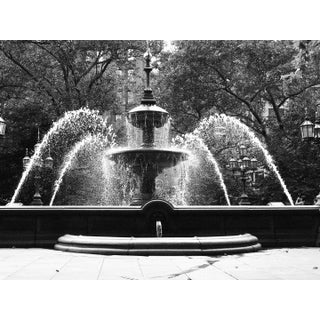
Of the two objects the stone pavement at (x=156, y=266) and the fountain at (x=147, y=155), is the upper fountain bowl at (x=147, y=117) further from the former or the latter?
the stone pavement at (x=156, y=266)

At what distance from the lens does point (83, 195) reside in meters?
26.7

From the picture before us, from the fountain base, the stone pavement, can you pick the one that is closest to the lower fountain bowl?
the fountain base

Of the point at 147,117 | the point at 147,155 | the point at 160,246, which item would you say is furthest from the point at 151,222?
the point at 147,117

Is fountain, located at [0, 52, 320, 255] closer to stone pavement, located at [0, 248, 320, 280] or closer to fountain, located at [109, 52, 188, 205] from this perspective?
stone pavement, located at [0, 248, 320, 280]

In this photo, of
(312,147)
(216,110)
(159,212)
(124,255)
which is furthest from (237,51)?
(124,255)

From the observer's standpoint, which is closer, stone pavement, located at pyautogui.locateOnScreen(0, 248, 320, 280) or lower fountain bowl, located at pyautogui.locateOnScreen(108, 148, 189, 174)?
stone pavement, located at pyautogui.locateOnScreen(0, 248, 320, 280)

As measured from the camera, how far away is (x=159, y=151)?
13.9 m

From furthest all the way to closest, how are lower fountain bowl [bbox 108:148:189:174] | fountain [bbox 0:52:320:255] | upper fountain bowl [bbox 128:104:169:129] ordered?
upper fountain bowl [bbox 128:104:169:129]
lower fountain bowl [bbox 108:148:189:174]
fountain [bbox 0:52:320:255]

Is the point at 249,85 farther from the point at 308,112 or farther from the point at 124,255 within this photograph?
the point at 124,255

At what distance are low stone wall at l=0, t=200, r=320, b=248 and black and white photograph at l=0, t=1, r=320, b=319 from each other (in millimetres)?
26

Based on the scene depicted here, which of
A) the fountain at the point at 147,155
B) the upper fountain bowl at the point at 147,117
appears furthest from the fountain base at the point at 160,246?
the upper fountain bowl at the point at 147,117

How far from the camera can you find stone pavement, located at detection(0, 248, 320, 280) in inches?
287

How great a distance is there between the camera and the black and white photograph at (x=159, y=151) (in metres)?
11.8

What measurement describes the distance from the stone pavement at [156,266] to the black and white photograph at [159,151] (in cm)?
26
